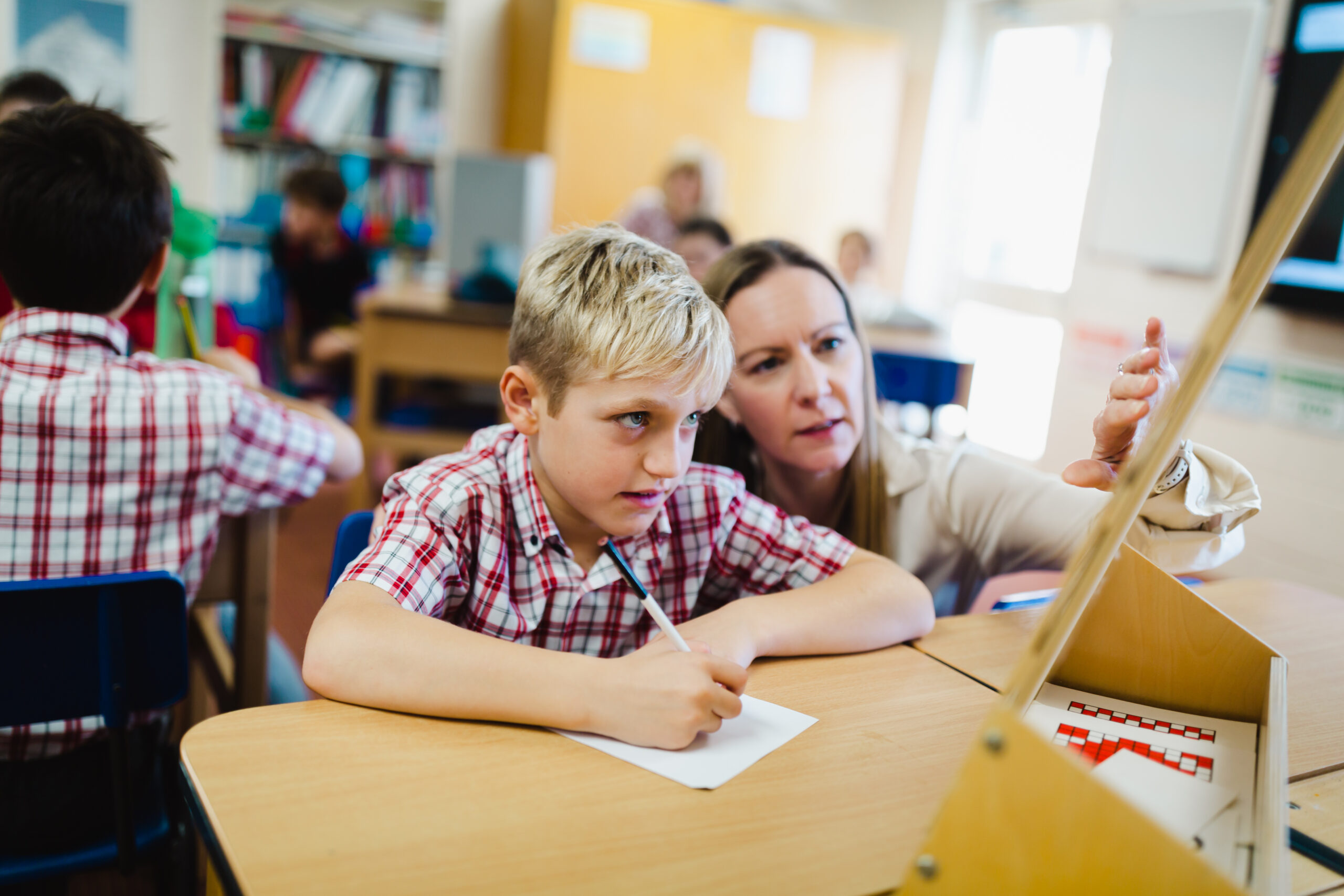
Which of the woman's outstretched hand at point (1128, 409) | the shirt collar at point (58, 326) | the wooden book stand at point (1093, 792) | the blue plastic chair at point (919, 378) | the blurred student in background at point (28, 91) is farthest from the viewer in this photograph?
the blue plastic chair at point (919, 378)

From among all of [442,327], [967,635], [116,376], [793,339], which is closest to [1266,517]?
[967,635]

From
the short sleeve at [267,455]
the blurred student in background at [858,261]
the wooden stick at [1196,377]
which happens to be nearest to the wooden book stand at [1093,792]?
the wooden stick at [1196,377]

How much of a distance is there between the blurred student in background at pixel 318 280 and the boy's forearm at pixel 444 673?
3.25 metres

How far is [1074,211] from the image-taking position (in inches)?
166

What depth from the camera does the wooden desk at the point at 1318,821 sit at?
64 centimetres

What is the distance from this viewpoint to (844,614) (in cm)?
98

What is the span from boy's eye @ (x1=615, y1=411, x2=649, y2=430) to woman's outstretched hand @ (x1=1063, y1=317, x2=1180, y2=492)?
0.45 meters

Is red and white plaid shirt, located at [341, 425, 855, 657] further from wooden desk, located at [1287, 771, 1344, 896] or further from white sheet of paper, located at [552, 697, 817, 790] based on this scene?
wooden desk, located at [1287, 771, 1344, 896]

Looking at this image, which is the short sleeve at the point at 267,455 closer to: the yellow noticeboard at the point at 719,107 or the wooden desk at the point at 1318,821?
the wooden desk at the point at 1318,821

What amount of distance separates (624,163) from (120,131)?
3678 mm

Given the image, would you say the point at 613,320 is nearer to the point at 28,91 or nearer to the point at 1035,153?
the point at 28,91

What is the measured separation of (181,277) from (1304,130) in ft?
A: 9.78

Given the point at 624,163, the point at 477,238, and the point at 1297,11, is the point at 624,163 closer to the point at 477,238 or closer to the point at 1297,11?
the point at 477,238

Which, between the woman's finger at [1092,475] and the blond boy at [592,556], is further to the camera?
the woman's finger at [1092,475]
